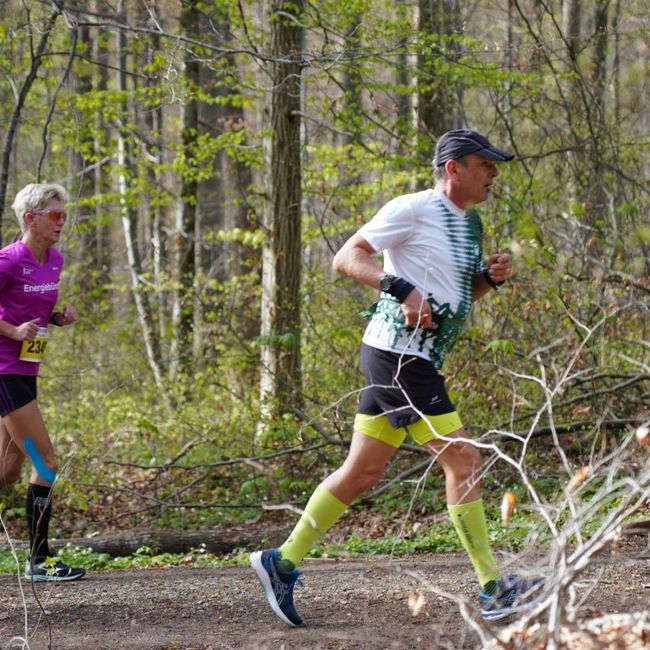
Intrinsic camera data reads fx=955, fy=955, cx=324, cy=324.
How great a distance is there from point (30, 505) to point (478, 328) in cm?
499

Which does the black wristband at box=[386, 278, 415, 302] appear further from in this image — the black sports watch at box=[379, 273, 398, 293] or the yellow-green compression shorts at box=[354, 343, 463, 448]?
the yellow-green compression shorts at box=[354, 343, 463, 448]

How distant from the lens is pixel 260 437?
29.9 feet

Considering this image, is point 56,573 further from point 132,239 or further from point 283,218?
point 132,239

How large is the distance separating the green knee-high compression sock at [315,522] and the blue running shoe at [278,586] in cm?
5

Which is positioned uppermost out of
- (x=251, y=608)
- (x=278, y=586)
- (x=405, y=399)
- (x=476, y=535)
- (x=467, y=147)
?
(x=467, y=147)

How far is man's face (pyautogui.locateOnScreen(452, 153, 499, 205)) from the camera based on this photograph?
15.0ft

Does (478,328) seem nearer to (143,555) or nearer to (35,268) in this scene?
(143,555)

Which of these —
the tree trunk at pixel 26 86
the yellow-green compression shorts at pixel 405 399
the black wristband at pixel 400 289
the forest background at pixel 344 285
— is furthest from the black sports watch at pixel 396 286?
the tree trunk at pixel 26 86

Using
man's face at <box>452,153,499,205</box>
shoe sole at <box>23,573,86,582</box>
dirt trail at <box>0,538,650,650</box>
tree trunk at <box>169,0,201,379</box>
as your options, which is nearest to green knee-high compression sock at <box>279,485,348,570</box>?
dirt trail at <box>0,538,650,650</box>

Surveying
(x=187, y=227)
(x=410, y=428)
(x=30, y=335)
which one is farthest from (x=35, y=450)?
(x=187, y=227)

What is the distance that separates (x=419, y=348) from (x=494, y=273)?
58 centimetres

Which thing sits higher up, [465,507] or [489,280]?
[489,280]

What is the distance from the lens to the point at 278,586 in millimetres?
4562

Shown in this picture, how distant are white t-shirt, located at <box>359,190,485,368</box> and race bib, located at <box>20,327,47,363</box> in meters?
2.36
